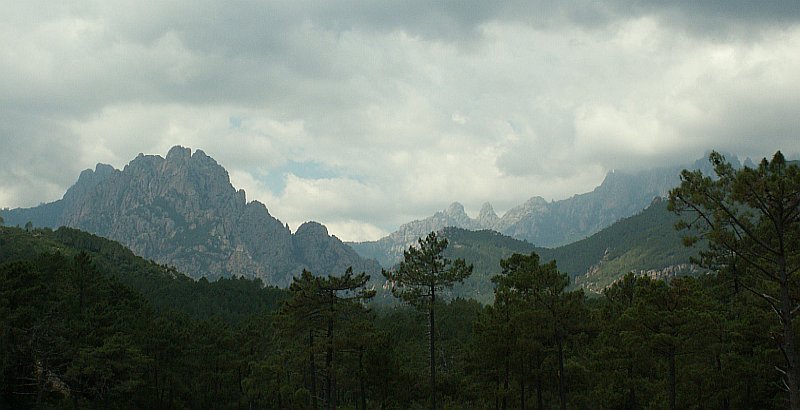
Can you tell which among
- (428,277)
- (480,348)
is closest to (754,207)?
(428,277)

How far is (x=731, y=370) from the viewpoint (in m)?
36.2

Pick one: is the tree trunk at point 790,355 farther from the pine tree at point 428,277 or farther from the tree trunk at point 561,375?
the pine tree at point 428,277

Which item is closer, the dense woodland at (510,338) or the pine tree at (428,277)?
the dense woodland at (510,338)

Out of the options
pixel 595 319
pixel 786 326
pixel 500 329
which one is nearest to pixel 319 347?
pixel 500 329

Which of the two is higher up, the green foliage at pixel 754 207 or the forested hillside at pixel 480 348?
the green foliage at pixel 754 207

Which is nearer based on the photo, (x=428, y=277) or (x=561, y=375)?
(x=561, y=375)

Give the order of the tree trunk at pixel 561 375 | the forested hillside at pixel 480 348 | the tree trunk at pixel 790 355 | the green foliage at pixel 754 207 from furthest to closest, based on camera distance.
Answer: the tree trunk at pixel 561 375 → the forested hillside at pixel 480 348 → the green foliage at pixel 754 207 → the tree trunk at pixel 790 355

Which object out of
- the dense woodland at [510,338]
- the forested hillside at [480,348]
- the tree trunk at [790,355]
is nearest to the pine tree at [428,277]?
the dense woodland at [510,338]

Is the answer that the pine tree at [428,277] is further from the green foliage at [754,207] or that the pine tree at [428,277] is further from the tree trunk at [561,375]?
the green foliage at [754,207]

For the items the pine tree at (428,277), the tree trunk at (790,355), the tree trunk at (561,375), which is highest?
the pine tree at (428,277)

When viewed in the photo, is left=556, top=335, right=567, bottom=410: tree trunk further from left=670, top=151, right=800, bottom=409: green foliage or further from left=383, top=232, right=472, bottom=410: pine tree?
left=670, top=151, right=800, bottom=409: green foliage

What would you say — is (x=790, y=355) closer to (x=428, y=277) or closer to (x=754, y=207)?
(x=754, y=207)

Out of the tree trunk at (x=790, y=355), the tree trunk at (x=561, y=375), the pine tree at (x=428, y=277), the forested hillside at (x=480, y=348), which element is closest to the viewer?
the tree trunk at (x=790, y=355)

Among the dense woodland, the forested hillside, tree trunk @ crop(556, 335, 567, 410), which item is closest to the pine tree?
the dense woodland
